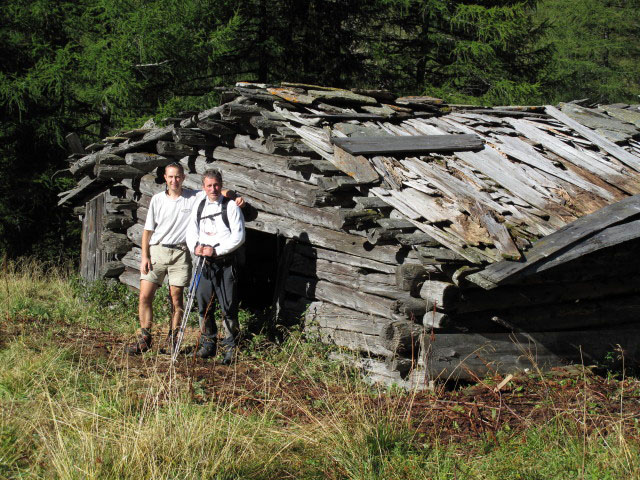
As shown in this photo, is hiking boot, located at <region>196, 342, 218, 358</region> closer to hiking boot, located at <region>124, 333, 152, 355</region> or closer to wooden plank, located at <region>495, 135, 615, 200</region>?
hiking boot, located at <region>124, 333, 152, 355</region>

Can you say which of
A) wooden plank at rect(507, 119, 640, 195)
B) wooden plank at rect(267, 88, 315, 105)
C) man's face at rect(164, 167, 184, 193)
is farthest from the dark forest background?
man's face at rect(164, 167, 184, 193)

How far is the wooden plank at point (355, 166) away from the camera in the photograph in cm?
636

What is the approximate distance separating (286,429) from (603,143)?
5502 millimetres

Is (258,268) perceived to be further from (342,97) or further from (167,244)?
(167,244)

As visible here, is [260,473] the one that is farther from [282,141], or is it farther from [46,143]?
[46,143]

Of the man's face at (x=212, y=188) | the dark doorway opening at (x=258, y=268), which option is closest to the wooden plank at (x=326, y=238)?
the man's face at (x=212, y=188)

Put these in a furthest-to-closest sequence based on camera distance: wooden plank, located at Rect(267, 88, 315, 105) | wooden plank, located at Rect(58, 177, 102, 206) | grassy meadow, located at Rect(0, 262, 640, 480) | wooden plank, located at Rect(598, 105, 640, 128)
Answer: wooden plank, located at Rect(58, 177, 102, 206)
wooden plank, located at Rect(598, 105, 640, 128)
wooden plank, located at Rect(267, 88, 315, 105)
grassy meadow, located at Rect(0, 262, 640, 480)

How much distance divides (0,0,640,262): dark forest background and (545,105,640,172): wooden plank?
747cm

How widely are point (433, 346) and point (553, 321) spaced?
1726 millimetres

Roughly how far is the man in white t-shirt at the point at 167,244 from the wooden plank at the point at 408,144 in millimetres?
1304

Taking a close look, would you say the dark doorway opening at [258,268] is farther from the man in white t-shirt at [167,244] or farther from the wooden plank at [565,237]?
the wooden plank at [565,237]

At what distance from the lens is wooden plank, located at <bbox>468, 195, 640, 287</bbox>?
534cm

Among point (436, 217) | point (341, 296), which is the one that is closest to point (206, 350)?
point (341, 296)

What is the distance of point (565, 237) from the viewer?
573 centimetres
